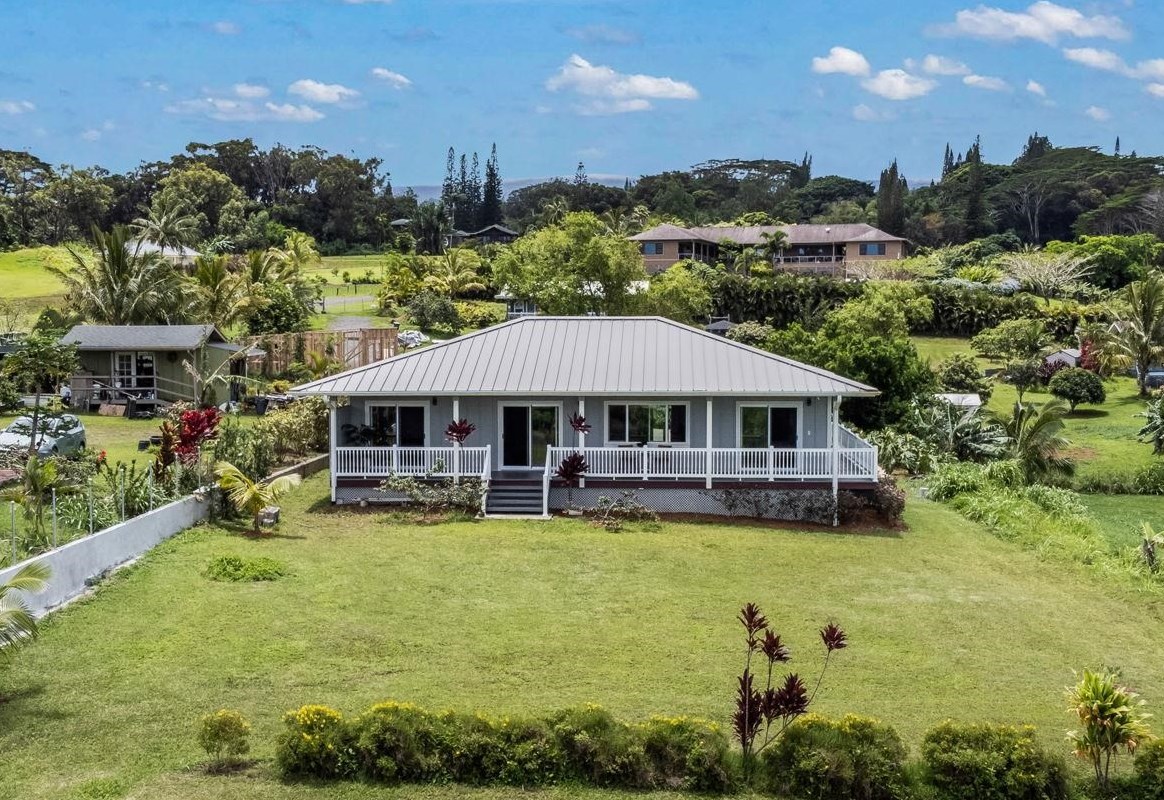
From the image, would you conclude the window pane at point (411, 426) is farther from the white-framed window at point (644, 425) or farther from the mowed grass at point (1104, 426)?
the mowed grass at point (1104, 426)

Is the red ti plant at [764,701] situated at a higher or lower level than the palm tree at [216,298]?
lower

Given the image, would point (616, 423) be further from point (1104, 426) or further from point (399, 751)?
point (1104, 426)

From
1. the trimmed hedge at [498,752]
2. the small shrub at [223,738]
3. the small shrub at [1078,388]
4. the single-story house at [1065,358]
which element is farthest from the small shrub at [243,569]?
the single-story house at [1065,358]

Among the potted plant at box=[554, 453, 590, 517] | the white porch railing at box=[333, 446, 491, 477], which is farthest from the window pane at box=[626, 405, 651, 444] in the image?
the white porch railing at box=[333, 446, 491, 477]

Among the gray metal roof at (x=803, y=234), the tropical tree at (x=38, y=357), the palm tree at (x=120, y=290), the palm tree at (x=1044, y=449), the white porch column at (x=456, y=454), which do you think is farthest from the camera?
the gray metal roof at (x=803, y=234)

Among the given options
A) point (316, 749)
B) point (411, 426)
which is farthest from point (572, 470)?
point (316, 749)

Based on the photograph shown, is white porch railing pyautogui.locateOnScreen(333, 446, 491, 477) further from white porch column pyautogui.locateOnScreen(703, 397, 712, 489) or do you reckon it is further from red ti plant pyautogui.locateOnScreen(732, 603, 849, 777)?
red ti plant pyautogui.locateOnScreen(732, 603, 849, 777)
